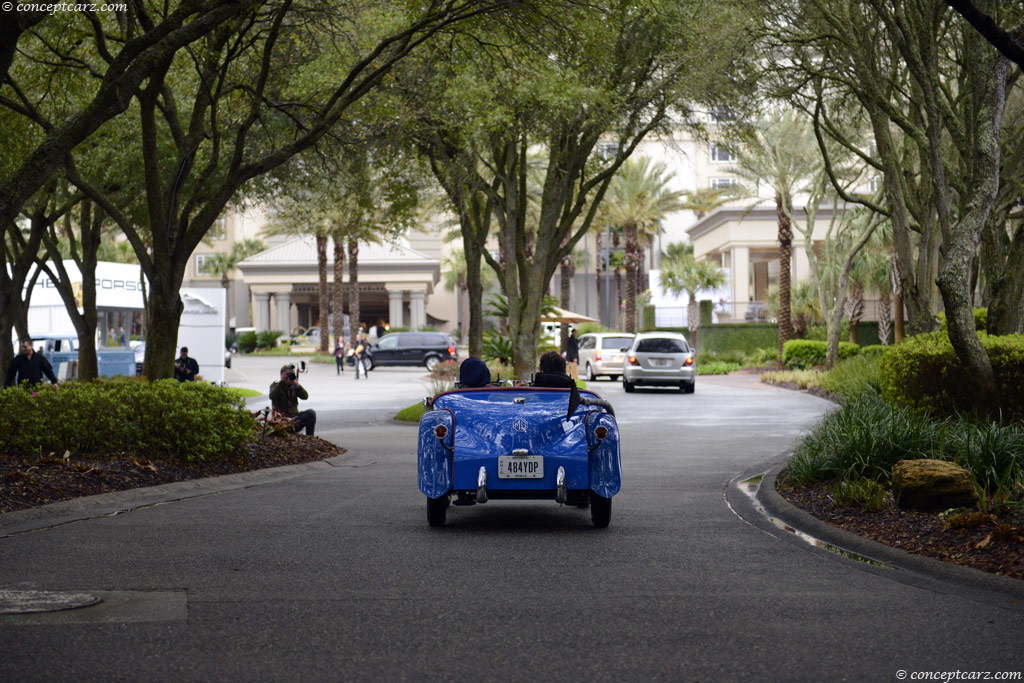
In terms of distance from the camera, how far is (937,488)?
9688 mm

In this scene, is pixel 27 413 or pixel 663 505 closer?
pixel 663 505

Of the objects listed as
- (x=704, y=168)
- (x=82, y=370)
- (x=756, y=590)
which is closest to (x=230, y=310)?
(x=704, y=168)

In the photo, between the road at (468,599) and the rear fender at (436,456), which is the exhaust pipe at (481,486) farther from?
the road at (468,599)

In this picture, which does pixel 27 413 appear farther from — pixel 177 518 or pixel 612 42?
pixel 612 42

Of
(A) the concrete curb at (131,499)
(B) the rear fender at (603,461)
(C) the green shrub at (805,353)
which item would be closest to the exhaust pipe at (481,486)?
(B) the rear fender at (603,461)

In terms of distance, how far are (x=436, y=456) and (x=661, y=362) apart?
25.4 meters

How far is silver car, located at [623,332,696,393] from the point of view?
34.6 meters

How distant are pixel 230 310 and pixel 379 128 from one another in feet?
251

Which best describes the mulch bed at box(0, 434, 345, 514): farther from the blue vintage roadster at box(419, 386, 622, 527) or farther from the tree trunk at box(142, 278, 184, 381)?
the blue vintage roadster at box(419, 386, 622, 527)

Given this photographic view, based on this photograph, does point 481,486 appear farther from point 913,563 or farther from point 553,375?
point 913,563

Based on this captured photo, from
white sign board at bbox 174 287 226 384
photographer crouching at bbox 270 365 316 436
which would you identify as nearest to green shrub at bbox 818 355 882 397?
photographer crouching at bbox 270 365 316 436

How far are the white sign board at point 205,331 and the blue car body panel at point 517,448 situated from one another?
1085 inches

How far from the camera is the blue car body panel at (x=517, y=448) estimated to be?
976cm

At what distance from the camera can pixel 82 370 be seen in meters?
27.4
